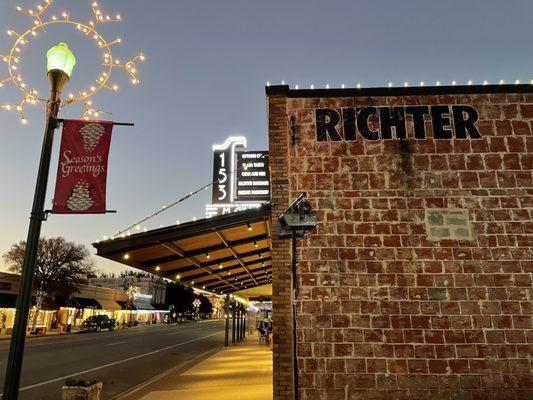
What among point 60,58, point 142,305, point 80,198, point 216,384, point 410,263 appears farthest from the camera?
point 142,305

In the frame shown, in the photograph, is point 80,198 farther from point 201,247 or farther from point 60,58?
point 201,247

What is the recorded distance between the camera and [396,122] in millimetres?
7816

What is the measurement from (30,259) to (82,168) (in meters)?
1.33

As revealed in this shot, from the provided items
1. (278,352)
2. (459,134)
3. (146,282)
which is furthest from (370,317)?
(146,282)

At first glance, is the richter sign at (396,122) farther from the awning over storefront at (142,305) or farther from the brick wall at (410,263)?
the awning over storefront at (142,305)

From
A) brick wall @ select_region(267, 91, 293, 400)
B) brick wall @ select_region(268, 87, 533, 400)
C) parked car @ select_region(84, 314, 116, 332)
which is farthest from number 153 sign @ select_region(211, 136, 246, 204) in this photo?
parked car @ select_region(84, 314, 116, 332)

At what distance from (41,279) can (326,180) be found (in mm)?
44579

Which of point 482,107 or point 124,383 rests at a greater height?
point 482,107

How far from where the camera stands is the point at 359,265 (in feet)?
23.4

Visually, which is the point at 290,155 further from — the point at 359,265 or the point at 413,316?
the point at 413,316

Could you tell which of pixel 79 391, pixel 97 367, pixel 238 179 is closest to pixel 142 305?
pixel 238 179

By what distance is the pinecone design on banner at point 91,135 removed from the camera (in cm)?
567

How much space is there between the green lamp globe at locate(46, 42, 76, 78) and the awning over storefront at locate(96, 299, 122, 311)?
57503mm

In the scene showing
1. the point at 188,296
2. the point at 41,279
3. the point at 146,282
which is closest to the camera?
the point at 41,279
